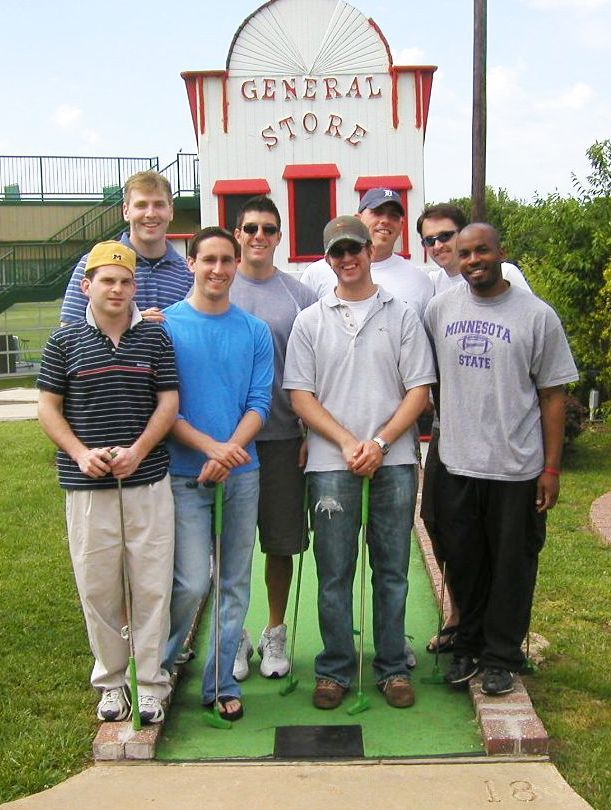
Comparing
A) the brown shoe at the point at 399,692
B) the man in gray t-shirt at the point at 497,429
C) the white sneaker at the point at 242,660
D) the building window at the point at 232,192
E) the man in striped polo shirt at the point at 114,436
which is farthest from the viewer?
the building window at the point at 232,192

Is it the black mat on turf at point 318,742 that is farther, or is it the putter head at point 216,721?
the putter head at point 216,721

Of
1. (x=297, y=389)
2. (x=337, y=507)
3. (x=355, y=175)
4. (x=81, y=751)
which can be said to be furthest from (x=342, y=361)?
(x=355, y=175)

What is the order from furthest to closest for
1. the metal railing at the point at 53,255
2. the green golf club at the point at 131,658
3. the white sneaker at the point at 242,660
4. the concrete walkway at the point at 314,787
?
the metal railing at the point at 53,255, the white sneaker at the point at 242,660, the green golf club at the point at 131,658, the concrete walkway at the point at 314,787

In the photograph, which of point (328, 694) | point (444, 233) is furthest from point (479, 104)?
point (328, 694)

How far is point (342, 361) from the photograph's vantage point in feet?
13.2

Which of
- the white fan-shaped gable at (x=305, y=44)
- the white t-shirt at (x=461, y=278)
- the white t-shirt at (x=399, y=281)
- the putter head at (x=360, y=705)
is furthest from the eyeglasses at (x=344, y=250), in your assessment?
the white fan-shaped gable at (x=305, y=44)

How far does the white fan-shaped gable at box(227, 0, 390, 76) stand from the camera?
12.2m

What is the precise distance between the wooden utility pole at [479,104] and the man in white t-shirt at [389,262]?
855 centimetres

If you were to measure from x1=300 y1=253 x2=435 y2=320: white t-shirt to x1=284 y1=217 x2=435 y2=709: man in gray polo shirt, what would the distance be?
0.40 m

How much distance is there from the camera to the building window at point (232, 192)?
1216 cm

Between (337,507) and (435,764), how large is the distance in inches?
41.3

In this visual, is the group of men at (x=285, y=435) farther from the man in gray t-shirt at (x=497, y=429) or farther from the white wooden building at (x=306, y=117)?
the white wooden building at (x=306, y=117)

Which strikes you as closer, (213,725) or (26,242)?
(213,725)

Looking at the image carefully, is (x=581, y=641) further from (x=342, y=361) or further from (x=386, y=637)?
(x=342, y=361)
